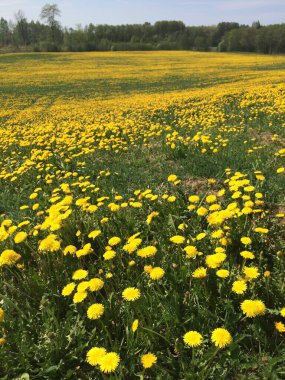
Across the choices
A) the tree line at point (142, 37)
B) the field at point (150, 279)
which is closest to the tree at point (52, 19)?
the tree line at point (142, 37)

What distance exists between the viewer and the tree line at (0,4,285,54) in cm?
7856

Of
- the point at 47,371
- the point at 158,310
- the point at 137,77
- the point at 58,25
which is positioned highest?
the point at 58,25

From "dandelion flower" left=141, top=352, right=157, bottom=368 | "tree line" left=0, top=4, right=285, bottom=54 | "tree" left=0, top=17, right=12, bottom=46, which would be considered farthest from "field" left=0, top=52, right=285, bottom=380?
"tree" left=0, top=17, right=12, bottom=46

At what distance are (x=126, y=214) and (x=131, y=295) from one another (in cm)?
199

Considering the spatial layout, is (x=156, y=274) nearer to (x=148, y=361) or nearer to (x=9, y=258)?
(x=148, y=361)

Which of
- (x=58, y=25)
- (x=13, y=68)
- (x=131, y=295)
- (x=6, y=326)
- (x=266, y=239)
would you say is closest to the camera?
(x=131, y=295)

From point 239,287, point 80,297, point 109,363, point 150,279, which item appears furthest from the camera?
point 150,279

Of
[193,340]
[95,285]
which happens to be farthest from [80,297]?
[193,340]

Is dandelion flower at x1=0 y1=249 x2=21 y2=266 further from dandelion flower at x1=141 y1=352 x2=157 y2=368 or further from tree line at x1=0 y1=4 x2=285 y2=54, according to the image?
tree line at x1=0 y1=4 x2=285 y2=54

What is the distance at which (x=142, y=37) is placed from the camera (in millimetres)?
97188

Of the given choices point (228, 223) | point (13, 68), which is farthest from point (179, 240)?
point (13, 68)

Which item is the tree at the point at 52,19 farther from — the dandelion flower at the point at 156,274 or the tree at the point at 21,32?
the dandelion flower at the point at 156,274

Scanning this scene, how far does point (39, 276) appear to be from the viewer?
347 cm

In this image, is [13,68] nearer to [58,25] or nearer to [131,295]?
[131,295]
